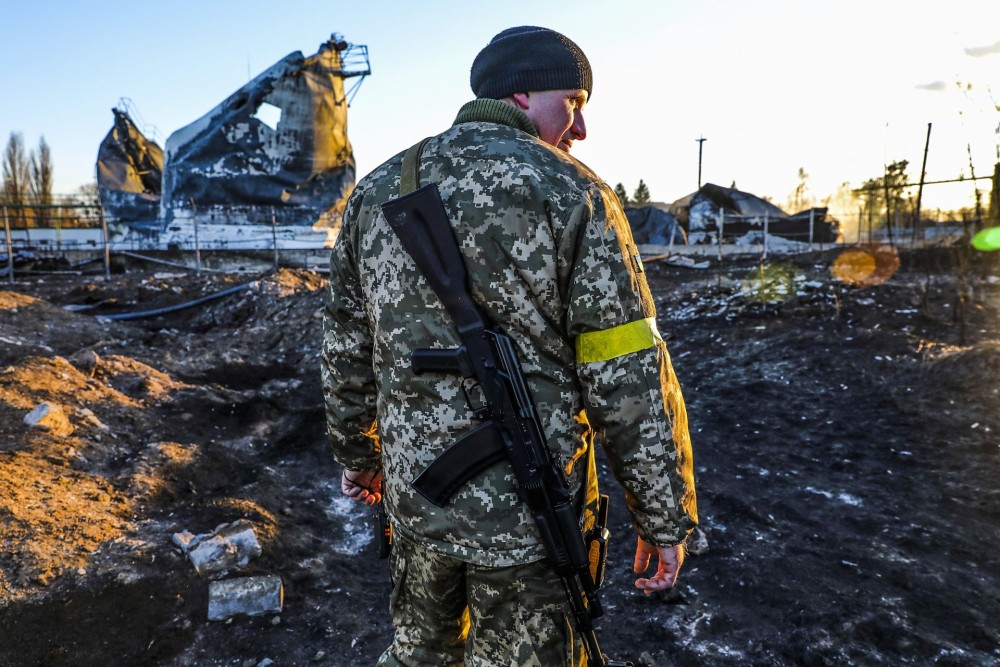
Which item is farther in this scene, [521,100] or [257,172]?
[257,172]

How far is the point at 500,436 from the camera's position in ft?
4.55

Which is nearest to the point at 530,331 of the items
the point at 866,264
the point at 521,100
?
the point at 521,100

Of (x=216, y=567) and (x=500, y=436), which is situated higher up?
(x=500, y=436)

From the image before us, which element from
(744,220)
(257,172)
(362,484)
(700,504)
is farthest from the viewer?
(744,220)

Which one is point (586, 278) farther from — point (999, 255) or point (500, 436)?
point (999, 255)

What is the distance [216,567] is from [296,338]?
635 cm

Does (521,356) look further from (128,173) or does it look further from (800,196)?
(800,196)

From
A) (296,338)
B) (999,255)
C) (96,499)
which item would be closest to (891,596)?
(96,499)

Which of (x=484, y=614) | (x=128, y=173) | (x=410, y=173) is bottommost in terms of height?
(x=484, y=614)

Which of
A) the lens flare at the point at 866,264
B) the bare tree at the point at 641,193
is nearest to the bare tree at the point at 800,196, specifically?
the bare tree at the point at 641,193

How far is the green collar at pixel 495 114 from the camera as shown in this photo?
4.94 ft

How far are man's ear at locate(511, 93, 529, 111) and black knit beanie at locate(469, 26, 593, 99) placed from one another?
12 millimetres

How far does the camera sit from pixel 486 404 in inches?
55.4

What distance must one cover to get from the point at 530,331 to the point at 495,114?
0.55m
